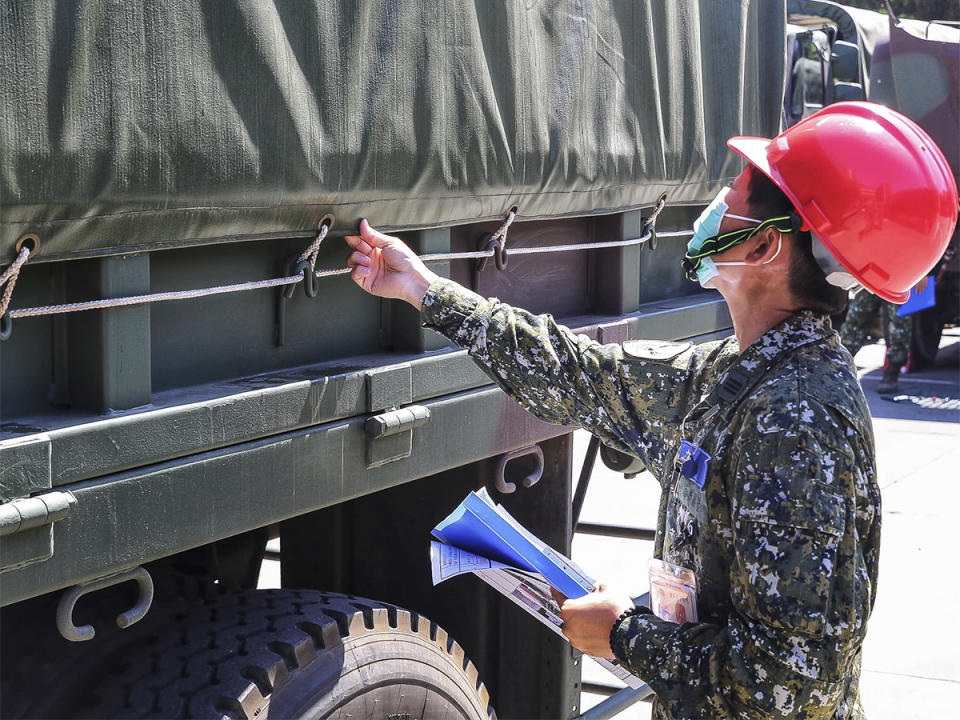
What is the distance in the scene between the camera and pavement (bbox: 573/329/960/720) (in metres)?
5.06

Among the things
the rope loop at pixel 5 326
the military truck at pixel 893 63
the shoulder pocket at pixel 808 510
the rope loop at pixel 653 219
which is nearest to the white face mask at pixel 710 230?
the shoulder pocket at pixel 808 510

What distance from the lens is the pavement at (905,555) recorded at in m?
5.06

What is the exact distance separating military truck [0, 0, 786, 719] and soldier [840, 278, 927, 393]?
25.7 feet

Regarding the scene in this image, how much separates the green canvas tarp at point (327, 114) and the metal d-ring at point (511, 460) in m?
0.56

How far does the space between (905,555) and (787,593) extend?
17.9ft

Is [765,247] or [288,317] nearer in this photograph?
[765,247]

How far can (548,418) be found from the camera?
251 centimetres

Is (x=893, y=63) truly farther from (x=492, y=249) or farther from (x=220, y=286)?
(x=220, y=286)

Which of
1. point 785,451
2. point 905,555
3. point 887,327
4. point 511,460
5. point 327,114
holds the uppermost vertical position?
point 327,114

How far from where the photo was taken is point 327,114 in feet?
6.96

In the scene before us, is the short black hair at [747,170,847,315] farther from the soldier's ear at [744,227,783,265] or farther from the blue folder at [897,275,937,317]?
the blue folder at [897,275,937,317]

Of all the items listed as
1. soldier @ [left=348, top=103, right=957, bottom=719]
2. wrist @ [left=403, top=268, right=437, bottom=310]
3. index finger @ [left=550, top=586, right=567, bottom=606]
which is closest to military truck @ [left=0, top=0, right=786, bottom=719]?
wrist @ [left=403, top=268, right=437, bottom=310]

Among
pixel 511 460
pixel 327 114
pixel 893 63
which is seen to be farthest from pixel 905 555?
pixel 327 114

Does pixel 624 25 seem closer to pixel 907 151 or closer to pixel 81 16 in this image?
pixel 907 151
